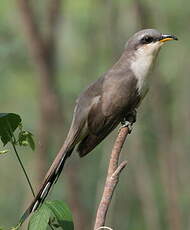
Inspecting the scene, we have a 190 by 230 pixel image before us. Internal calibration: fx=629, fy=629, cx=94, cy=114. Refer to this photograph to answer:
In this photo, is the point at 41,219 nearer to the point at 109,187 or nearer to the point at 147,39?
the point at 109,187

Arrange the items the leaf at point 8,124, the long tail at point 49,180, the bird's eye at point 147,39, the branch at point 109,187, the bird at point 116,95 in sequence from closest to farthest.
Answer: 1. the branch at point 109,187
2. the leaf at point 8,124
3. the long tail at point 49,180
4. the bird at point 116,95
5. the bird's eye at point 147,39

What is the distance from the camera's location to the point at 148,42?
4.14 m

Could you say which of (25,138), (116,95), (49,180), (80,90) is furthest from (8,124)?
(80,90)

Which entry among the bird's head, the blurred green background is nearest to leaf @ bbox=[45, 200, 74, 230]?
the bird's head

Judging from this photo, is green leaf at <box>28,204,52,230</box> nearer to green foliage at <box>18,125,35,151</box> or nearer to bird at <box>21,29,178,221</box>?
green foliage at <box>18,125,35,151</box>

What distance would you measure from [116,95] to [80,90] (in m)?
4.26

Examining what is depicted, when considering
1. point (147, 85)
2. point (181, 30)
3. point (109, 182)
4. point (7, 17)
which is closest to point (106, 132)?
point (147, 85)

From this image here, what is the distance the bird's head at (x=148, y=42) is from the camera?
4098 millimetres

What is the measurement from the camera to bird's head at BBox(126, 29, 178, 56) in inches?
161

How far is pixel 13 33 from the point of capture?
26.6 ft

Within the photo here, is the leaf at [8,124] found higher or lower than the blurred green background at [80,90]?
higher

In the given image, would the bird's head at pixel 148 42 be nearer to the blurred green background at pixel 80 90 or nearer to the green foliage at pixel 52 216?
the blurred green background at pixel 80 90

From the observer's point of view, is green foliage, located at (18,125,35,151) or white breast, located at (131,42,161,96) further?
white breast, located at (131,42,161,96)

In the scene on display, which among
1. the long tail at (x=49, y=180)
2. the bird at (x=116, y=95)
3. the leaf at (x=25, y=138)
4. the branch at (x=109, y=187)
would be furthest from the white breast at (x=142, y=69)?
the leaf at (x=25, y=138)
